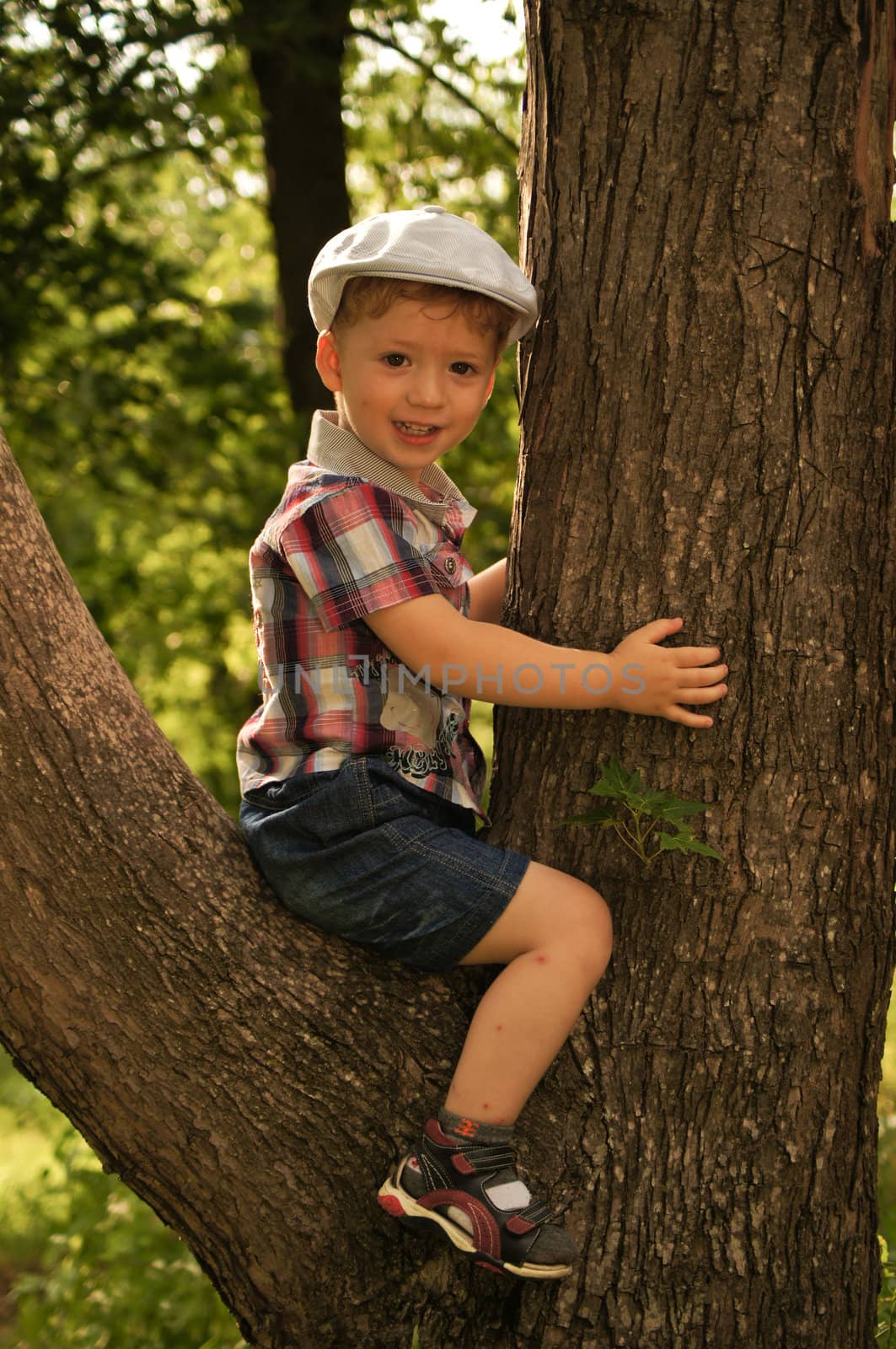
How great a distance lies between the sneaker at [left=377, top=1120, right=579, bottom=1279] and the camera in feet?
6.57

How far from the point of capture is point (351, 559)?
7.29ft

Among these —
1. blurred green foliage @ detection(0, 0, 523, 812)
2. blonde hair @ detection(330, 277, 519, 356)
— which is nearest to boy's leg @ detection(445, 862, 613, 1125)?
blonde hair @ detection(330, 277, 519, 356)

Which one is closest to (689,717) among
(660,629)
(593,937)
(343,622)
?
(660,629)

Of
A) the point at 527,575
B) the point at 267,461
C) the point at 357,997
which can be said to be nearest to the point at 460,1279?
the point at 357,997

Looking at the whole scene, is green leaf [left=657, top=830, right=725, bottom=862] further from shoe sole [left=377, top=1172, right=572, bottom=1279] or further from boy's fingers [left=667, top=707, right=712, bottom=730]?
shoe sole [left=377, top=1172, right=572, bottom=1279]

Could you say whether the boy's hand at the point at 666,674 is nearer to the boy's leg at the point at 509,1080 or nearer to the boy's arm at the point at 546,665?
the boy's arm at the point at 546,665

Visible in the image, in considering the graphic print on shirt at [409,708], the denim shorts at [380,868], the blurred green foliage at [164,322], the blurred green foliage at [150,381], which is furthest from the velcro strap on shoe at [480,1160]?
the blurred green foliage at [164,322]

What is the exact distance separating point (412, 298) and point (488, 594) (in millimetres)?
739

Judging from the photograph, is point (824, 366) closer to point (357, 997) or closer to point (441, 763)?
point (441, 763)

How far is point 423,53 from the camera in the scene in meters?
6.53

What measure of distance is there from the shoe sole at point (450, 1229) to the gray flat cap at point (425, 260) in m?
1.56

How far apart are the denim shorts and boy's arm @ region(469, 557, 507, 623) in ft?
2.09

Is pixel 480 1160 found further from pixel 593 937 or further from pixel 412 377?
pixel 412 377

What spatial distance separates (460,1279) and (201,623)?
20.0 feet
